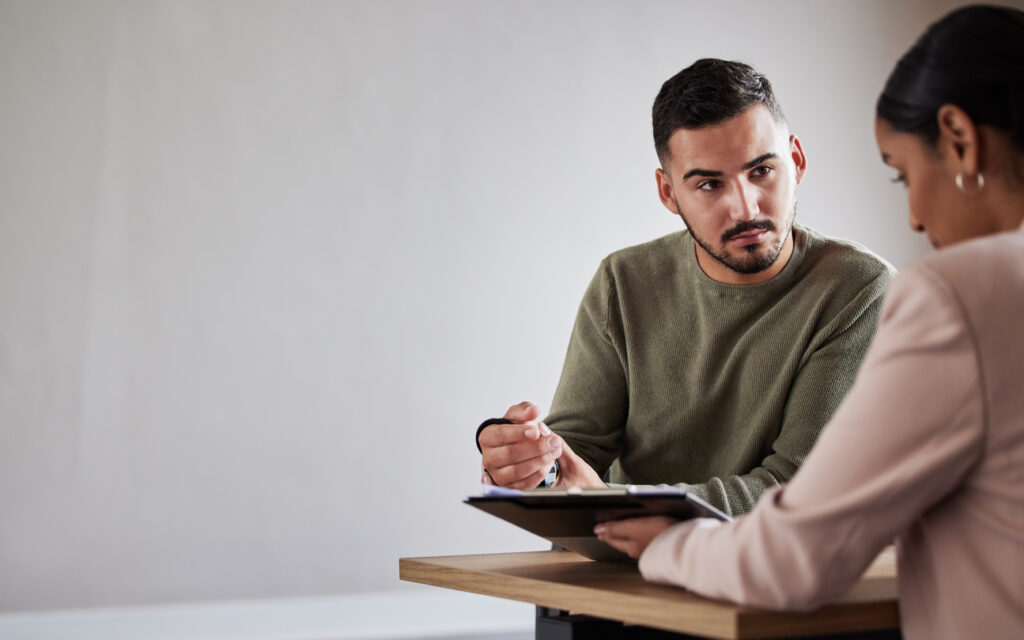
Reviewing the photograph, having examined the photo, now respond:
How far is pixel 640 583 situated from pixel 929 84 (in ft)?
1.68

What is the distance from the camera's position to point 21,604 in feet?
7.14

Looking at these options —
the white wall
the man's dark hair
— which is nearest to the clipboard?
the man's dark hair

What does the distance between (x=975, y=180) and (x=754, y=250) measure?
766mm

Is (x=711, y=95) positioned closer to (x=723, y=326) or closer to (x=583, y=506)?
(x=723, y=326)

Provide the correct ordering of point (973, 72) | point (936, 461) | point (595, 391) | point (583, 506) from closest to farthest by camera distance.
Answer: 1. point (936, 461)
2. point (973, 72)
3. point (583, 506)
4. point (595, 391)

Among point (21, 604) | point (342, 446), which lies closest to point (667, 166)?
point (342, 446)

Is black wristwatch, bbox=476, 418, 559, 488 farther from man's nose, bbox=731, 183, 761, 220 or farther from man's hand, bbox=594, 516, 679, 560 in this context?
man's nose, bbox=731, 183, 761, 220

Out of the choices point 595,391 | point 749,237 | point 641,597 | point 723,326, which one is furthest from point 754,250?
point 641,597

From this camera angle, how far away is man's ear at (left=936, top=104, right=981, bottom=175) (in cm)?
77

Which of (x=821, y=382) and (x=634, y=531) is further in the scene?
(x=821, y=382)

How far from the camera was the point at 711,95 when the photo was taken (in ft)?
5.07

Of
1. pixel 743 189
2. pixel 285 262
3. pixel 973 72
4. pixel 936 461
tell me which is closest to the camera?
pixel 936 461

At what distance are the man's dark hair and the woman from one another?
2.52 feet

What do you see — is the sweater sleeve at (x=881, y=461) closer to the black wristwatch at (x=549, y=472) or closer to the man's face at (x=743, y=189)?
the black wristwatch at (x=549, y=472)
